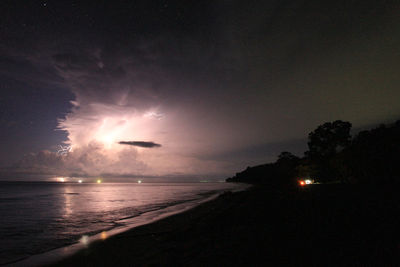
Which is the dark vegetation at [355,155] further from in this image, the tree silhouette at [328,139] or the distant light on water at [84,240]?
the distant light on water at [84,240]

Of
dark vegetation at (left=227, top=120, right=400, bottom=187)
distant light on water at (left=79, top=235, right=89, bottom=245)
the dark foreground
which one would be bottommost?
distant light on water at (left=79, top=235, right=89, bottom=245)

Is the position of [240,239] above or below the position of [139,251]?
above

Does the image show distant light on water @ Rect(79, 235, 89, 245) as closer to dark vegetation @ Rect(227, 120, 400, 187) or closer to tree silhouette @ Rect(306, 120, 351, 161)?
dark vegetation @ Rect(227, 120, 400, 187)

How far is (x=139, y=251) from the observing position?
825cm

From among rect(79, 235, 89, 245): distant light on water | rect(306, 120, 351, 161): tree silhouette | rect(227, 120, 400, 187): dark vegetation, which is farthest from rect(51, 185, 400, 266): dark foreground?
rect(306, 120, 351, 161): tree silhouette

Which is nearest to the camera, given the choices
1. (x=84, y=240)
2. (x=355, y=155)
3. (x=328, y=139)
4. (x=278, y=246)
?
(x=278, y=246)

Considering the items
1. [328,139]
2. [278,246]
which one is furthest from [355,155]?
[278,246]

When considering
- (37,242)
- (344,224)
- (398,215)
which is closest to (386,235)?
(344,224)

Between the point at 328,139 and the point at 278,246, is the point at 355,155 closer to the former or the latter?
the point at 328,139

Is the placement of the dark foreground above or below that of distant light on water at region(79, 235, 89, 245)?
above

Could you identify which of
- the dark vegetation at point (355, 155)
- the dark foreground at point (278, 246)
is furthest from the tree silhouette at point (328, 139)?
the dark foreground at point (278, 246)

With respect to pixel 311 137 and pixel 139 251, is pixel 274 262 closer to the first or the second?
pixel 139 251

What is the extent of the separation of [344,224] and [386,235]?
1885mm

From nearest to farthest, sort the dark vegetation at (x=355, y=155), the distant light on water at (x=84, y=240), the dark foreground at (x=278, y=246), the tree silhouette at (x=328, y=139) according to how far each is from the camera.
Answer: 1. the dark foreground at (x=278, y=246)
2. the distant light on water at (x=84, y=240)
3. the dark vegetation at (x=355, y=155)
4. the tree silhouette at (x=328, y=139)
